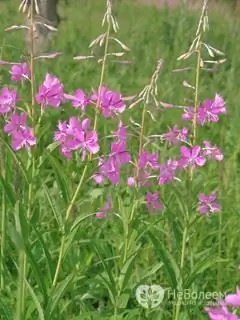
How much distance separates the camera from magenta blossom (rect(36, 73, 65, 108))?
1897mm

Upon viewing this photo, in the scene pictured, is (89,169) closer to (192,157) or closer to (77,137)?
(77,137)

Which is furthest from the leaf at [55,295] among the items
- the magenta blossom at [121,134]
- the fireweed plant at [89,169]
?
the magenta blossom at [121,134]

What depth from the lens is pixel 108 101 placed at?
6.11ft

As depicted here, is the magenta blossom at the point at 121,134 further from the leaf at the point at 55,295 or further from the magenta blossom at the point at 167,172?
the leaf at the point at 55,295

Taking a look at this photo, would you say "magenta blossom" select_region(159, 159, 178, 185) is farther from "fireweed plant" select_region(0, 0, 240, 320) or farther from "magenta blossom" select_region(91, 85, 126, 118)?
"magenta blossom" select_region(91, 85, 126, 118)

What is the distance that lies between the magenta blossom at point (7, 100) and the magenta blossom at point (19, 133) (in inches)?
1.6

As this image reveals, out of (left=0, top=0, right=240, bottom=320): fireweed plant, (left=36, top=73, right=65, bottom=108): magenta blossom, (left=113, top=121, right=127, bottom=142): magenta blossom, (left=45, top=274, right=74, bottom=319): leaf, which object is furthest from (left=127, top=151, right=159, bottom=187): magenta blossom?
(left=45, top=274, right=74, bottom=319): leaf

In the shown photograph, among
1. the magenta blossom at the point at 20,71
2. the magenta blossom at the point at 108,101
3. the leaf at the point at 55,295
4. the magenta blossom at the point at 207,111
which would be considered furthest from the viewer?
the magenta blossom at the point at 207,111

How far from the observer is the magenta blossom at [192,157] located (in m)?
2.04

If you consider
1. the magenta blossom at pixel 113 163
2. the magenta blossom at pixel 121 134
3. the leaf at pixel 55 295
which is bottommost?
the leaf at pixel 55 295

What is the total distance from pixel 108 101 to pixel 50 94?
0.15m

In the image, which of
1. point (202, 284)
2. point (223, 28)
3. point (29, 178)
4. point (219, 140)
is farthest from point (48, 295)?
point (223, 28)

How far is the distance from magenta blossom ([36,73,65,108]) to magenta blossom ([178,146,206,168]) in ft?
1.18

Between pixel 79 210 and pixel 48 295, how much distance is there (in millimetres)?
1056
